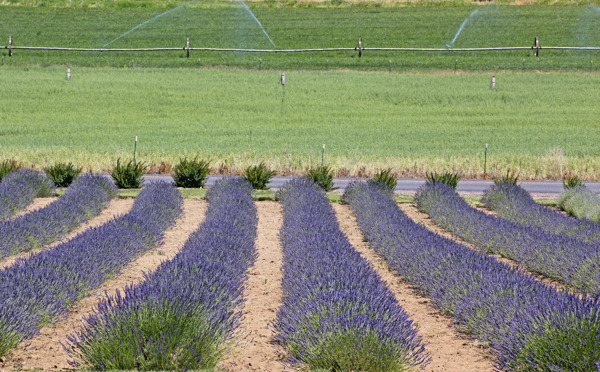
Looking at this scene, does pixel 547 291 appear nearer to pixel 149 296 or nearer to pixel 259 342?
pixel 259 342

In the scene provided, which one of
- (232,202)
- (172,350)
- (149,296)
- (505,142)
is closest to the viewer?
(172,350)

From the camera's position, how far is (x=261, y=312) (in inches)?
317

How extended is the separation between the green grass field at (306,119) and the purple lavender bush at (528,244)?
10056 mm

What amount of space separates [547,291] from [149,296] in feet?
12.3

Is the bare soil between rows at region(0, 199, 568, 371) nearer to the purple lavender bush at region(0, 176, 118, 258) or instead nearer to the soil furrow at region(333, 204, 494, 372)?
→ the soil furrow at region(333, 204, 494, 372)

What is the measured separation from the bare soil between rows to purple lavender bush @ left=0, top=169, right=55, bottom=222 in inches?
140

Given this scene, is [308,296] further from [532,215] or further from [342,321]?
[532,215]

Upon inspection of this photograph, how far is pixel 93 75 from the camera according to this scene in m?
46.2

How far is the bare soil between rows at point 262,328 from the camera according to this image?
6.39 m

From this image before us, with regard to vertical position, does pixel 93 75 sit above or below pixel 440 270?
above

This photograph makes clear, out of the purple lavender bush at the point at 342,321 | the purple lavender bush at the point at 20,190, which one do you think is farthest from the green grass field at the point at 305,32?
the purple lavender bush at the point at 342,321

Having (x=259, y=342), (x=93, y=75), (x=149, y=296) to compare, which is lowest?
(x=259, y=342)

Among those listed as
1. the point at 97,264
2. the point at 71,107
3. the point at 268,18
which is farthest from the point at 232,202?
the point at 268,18

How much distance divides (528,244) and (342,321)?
5.40 m
